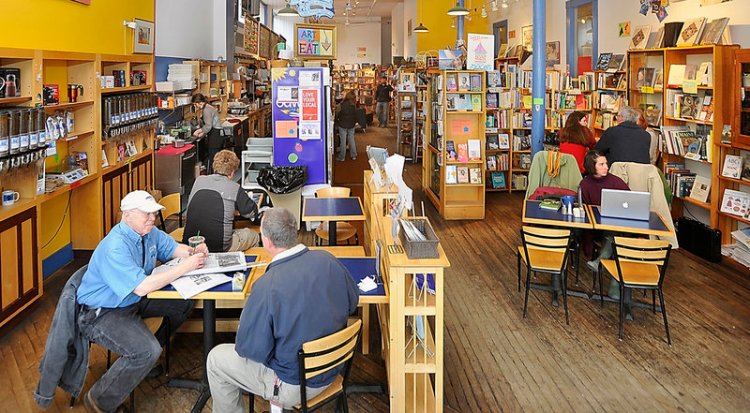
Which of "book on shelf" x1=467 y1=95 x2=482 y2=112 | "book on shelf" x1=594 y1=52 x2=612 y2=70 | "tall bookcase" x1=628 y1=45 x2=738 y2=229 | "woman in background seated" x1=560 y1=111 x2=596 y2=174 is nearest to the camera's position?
"tall bookcase" x1=628 y1=45 x2=738 y2=229

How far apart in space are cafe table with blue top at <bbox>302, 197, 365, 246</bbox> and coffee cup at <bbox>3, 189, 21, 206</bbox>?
2359 millimetres

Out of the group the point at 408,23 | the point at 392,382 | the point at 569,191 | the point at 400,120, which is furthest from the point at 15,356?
the point at 408,23

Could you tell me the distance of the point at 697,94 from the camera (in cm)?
Result: 738

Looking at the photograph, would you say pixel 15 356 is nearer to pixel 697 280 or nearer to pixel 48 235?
pixel 48 235

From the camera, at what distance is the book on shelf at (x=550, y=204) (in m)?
5.71

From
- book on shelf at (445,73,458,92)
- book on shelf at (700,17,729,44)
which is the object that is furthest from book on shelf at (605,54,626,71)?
book on shelf at (445,73,458,92)

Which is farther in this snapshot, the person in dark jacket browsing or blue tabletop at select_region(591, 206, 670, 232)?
blue tabletop at select_region(591, 206, 670, 232)

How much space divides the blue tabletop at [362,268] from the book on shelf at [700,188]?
5.03 meters

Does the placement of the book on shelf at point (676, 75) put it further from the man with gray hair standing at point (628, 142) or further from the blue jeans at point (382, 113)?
the blue jeans at point (382, 113)

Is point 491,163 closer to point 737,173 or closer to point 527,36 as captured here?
point 737,173

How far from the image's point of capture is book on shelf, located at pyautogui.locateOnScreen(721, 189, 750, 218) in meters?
6.56

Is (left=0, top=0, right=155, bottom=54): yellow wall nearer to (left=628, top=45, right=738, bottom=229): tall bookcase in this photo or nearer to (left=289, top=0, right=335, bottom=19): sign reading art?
Answer: (left=289, top=0, right=335, bottom=19): sign reading art

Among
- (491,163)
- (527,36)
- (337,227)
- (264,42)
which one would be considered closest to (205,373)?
(337,227)

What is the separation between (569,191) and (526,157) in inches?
174
